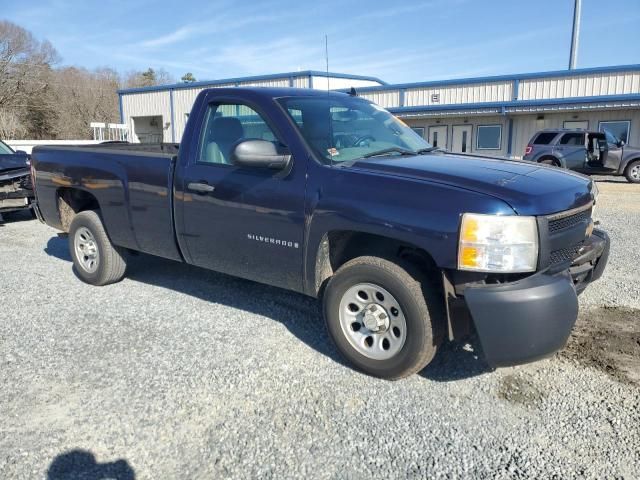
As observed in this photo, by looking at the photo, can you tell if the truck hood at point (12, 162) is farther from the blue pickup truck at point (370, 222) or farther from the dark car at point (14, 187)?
the blue pickup truck at point (370, 222)

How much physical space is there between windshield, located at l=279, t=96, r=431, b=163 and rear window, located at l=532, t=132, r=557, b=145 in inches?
595

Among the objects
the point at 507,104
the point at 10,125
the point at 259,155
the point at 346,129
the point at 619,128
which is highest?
the point at 507,104

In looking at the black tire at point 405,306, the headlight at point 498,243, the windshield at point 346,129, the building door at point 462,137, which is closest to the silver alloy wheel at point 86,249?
the windshield at point 346,129

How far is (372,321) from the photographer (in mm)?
3410

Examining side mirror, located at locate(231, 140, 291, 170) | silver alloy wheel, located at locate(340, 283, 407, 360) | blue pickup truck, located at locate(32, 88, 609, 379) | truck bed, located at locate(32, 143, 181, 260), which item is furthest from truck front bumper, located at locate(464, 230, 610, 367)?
truck bed, located at locate(32, 143, 181, 260)

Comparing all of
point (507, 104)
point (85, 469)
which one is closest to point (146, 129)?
point (507, 104)

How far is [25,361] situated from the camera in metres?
3.81

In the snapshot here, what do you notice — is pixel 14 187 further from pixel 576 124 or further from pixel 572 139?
pixel 576 124

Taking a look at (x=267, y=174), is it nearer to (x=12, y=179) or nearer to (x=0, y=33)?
(x=12, y=179)

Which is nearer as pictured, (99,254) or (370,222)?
(370,222)

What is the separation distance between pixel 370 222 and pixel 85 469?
6.77 feet

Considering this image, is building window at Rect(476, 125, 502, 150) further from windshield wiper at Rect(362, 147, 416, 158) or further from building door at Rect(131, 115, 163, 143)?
windshield wiper at Rect(362, 147, 416, 158)

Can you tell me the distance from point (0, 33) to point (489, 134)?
40.4 meters

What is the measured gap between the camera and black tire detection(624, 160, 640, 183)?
16.9m
